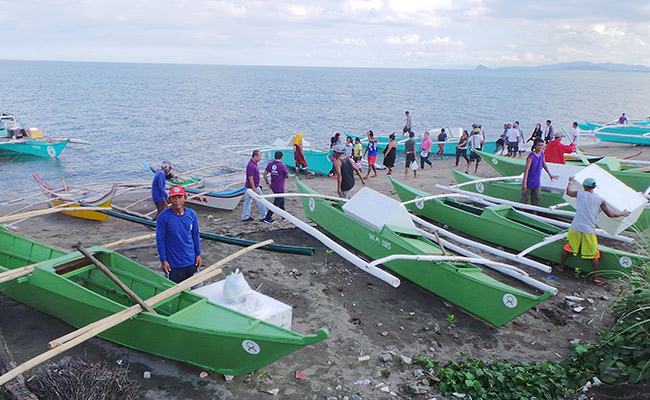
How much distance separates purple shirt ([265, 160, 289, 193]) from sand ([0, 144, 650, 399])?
144cm

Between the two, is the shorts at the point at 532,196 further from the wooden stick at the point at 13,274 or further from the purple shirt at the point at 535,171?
the wooden stick at the point at 13,274

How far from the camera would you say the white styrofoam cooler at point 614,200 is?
8.34 m

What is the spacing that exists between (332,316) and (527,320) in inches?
123

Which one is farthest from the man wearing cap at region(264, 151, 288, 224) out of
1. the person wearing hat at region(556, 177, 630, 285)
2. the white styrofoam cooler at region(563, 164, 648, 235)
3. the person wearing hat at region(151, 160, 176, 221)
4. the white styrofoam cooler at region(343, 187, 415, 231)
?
the white styrofoam cooler at region(563, 164, 648, 235)

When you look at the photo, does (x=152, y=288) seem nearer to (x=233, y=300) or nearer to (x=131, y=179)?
(x=233, y=300)

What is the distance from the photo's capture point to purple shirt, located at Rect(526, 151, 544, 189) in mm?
10453

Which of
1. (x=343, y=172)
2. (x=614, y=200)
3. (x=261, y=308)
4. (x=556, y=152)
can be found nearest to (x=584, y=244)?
(x=614, y=200)

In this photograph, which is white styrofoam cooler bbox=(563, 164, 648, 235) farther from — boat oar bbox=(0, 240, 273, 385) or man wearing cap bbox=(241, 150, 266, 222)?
boat oar bbox=(0, 240, 273, 385)

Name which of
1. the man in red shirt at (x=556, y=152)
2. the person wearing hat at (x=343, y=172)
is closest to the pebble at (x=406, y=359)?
the person wearing hat at (x=343, y=172)

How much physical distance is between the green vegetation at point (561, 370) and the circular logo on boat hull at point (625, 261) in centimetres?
203

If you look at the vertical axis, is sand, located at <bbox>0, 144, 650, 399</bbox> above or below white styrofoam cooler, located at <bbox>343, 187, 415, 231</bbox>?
below

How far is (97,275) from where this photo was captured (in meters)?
6.81

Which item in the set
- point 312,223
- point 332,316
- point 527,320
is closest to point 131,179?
point 312,223

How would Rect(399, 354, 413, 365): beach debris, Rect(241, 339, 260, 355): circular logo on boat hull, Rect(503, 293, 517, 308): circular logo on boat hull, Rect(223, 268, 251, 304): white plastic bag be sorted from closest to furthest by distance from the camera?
Rect(241, 339, 260, 355): circular logo on boat hull → Rect(223, 268, 251, 304): white plastic bag → Rect(399, 354, 413, 365): beach debris → Rect(503, 293, 517, 308): circular logo on boat hull
